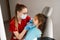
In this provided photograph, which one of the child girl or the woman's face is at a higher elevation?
the woman's face

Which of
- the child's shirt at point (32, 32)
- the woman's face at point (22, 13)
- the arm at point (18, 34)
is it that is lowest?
the arm at point (18, 34)

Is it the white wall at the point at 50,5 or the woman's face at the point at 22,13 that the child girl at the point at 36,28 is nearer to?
the woman's face at the point at 22,13

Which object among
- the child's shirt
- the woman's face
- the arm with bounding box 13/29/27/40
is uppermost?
the woman's face

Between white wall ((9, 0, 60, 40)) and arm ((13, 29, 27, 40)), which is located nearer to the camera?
arm ((13, 29, 27, 40))

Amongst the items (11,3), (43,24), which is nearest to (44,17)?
(43,24)

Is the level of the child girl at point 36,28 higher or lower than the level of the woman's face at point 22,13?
lower

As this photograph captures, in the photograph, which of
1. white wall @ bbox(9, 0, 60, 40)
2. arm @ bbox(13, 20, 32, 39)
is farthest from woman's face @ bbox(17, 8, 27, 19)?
white wall @ bbox(9, 0, 60, 40)

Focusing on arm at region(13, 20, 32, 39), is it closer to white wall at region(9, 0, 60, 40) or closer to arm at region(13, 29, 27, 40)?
arm at region(13, 29, 27, 40)

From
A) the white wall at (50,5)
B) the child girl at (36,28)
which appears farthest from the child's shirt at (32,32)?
the white wall at (50,5)

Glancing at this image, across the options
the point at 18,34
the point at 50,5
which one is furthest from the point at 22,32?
the point at 50,5

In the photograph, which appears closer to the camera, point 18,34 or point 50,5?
point 18,34

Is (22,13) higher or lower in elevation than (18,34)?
higher

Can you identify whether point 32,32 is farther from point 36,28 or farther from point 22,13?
point 22,13

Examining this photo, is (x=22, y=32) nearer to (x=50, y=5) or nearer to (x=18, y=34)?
(x=18, y=34)
